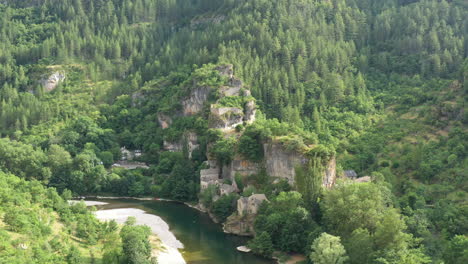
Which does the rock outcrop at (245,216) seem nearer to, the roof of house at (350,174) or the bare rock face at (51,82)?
the roof of house at (350,174)

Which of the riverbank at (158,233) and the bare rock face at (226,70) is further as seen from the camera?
the bare rock face at (226,70)

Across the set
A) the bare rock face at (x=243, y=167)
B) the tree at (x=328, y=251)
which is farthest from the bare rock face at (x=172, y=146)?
the tree at (x=328, y=251)

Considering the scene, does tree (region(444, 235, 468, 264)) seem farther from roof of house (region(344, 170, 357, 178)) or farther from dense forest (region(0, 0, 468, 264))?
roof of house (region(344, 170, 357, 178))

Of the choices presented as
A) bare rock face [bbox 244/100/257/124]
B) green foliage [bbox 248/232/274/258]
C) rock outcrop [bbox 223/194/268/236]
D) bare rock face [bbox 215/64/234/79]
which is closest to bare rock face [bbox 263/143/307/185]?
rock outcrop [bbox 223/194/268/236]

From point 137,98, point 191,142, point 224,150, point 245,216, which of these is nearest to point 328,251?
point 245,216

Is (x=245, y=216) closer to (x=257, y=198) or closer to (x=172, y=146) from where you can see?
(x=257, y=198)
